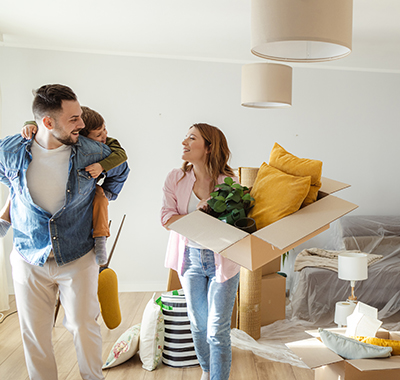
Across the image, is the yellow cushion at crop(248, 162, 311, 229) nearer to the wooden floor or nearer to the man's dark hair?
the man's dark hair

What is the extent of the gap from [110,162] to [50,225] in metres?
0.39

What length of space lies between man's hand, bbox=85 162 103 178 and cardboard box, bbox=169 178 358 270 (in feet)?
1.77

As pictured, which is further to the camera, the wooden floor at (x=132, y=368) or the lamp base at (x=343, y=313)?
the lamp base at (x=343, y=313)

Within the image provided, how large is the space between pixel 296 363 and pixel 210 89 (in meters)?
2.93

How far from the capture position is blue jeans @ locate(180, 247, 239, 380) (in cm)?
186

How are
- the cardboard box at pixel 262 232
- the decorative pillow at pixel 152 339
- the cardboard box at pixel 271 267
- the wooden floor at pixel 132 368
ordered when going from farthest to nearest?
the cardboard box at pixel 271 267 → the decorative pillow at pixel 152 339 → the wooden floor at pixel 132 368 → the cardboard box at pixel 262 232

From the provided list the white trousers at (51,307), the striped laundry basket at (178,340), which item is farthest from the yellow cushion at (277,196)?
the striped laundry basket at (178,340)

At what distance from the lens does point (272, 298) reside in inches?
127

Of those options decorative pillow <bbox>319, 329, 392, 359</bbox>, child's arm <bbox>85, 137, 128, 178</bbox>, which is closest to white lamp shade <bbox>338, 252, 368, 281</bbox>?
decorative pillow <bbox>319, 329, 392, 359</bbox>

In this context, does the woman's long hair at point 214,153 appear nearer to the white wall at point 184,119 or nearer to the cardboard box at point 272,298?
the cardboard box at point 272,298

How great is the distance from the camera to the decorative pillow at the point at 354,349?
1.42 m

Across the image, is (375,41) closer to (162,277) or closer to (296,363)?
(296,363)

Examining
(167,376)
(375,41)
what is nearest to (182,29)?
(375,41)

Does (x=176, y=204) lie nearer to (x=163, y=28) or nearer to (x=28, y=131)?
(x=28, y=131)
